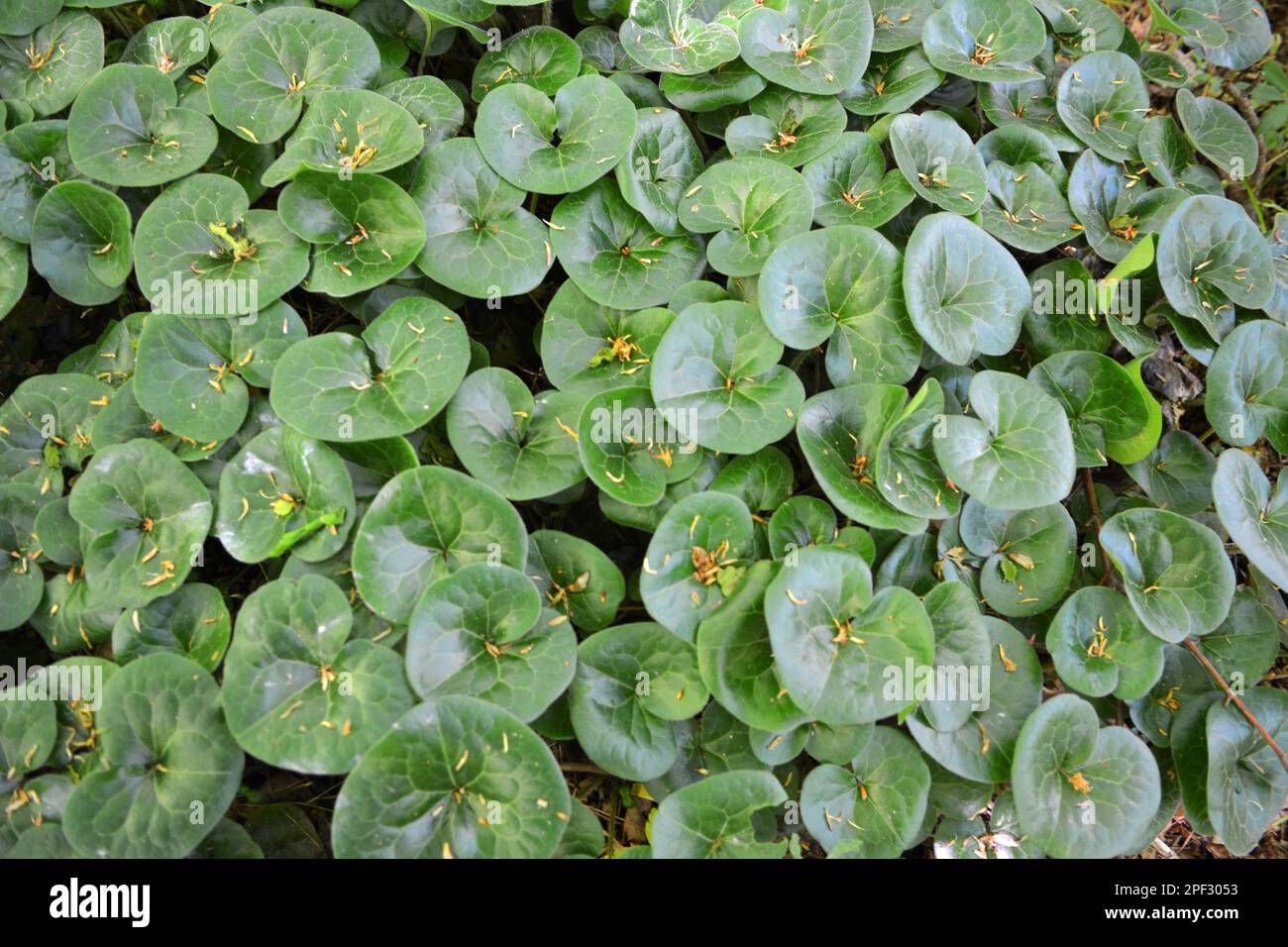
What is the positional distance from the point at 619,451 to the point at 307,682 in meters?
0.93

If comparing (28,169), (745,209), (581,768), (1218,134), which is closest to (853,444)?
(745,209)

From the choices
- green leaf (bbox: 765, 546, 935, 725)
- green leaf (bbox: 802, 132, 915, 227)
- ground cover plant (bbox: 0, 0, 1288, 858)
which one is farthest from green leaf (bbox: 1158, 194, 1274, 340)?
green leaf (bbox: 765, 546, 935, 725)

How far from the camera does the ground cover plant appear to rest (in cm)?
191

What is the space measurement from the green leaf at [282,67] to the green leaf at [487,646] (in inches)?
57.7

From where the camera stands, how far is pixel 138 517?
6.93 feet

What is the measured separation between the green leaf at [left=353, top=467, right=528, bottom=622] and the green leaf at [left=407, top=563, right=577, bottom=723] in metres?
0.08

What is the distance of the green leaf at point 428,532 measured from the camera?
1.95 m

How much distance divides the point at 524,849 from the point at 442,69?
2.55 metres

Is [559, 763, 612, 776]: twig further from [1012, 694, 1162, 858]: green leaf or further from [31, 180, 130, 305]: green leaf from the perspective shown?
[31, 180, 130, 305]: green leaf

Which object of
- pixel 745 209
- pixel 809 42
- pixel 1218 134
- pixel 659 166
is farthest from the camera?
pixel 1218 134

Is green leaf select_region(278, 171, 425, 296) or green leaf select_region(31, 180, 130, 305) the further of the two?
green leaf select_region(31, 180, 130, 305)

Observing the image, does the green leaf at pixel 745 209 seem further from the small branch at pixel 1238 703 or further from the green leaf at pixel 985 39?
the small branch at pixel 1238 703

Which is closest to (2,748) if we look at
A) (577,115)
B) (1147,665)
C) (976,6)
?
(577,115)

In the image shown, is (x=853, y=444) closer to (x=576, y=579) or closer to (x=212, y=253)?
(x=576, y=579)
